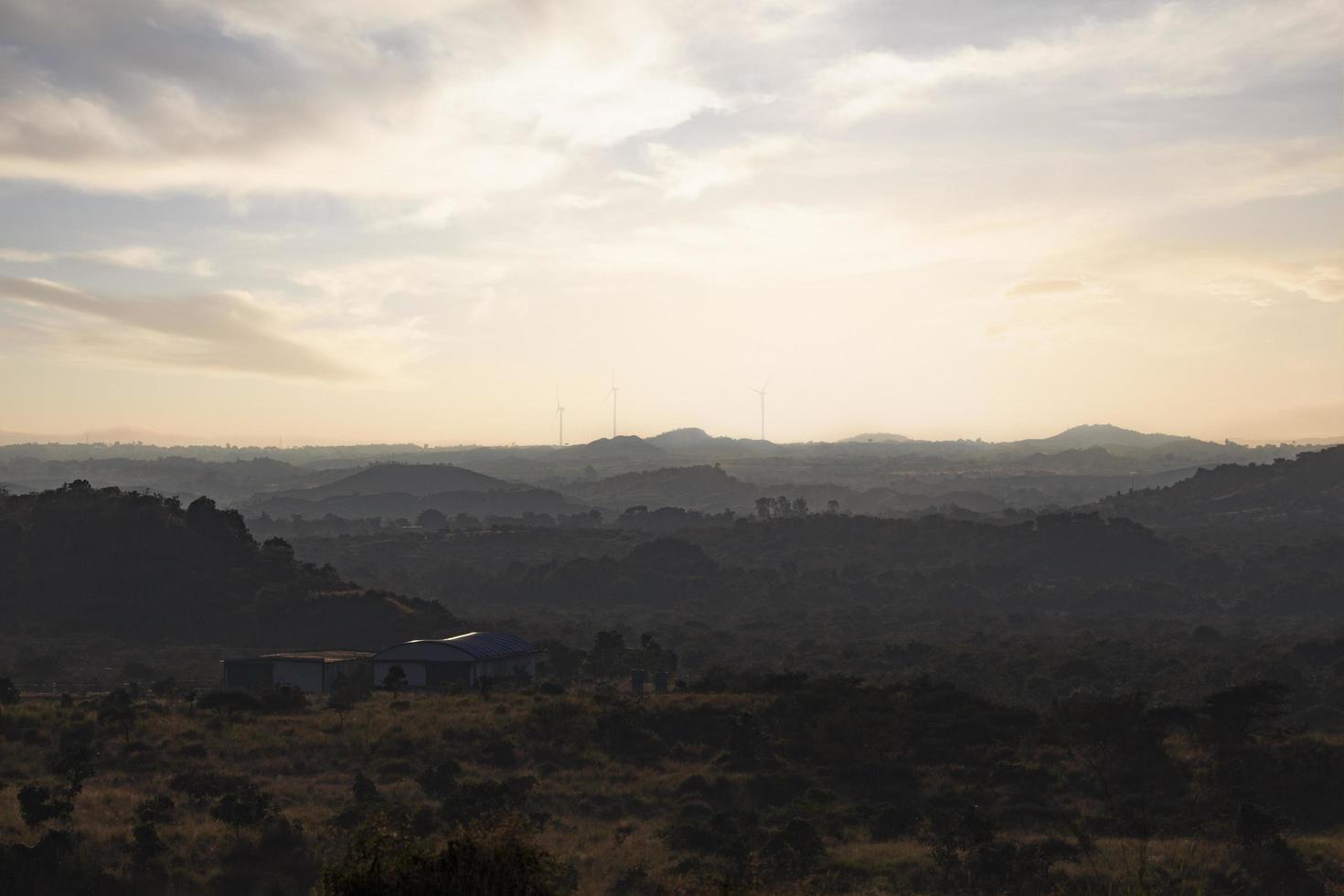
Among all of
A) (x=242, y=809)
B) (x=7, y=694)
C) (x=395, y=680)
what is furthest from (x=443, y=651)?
(x=242, y=809)

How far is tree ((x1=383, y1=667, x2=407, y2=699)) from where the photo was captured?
65.4m

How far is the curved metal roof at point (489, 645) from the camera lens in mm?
70875

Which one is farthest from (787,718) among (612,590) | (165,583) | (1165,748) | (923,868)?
(612,590)

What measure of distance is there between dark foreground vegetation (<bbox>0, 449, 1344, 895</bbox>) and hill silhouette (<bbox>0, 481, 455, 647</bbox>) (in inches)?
13.1

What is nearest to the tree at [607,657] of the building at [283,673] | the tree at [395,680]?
the tree at [395,680]

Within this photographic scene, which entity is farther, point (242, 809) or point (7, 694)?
point (7, 694)

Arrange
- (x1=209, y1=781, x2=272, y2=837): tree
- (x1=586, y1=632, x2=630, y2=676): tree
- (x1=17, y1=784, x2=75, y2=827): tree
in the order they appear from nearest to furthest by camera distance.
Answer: (x1=17, y1=784, x2=75, y2=827): tree < (x1=209, y1=781, x2=272, y2=837): tree < (x1=586, y1=632, x2=630, y2=676): tree

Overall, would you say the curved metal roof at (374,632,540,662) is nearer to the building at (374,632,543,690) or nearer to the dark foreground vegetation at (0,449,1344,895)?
the building at (374,632,543,690)

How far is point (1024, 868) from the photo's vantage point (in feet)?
108

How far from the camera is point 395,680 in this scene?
65688 mm

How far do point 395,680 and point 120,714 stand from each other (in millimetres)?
17491

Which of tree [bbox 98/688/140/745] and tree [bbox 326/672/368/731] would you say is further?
tree [bbox 326/672/368/731]

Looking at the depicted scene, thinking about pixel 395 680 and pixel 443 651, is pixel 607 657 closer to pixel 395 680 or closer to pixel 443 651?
pixel 443 651

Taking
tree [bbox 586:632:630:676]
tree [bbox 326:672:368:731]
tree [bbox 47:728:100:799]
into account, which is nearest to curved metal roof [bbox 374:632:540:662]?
tree [bbox 326:672:368:731]
